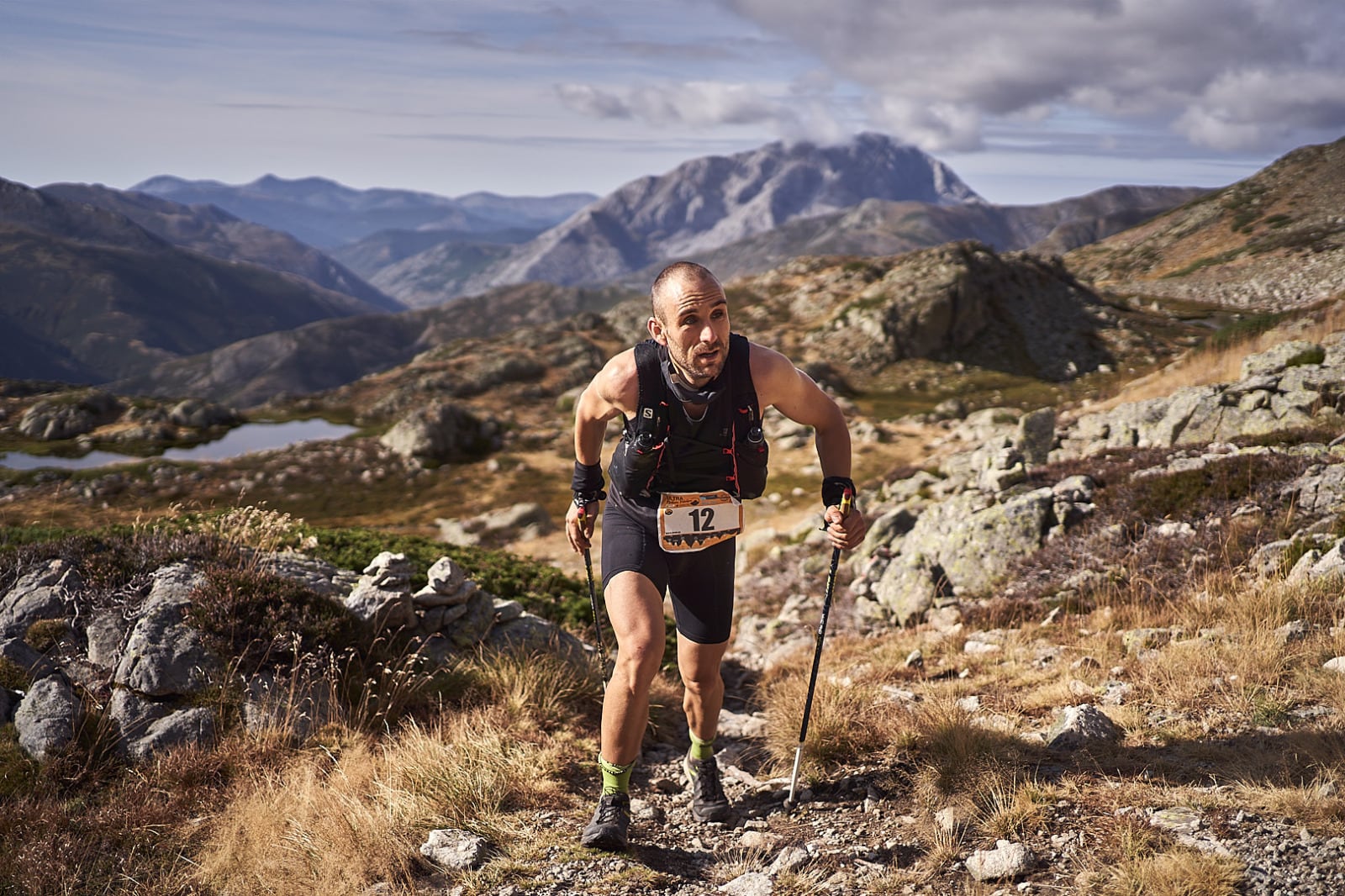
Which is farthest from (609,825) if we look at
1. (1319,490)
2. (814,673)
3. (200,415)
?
(200,415)

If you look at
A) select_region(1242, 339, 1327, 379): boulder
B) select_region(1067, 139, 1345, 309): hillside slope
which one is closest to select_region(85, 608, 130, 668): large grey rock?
select_region(1242, 339, 1327, 379): boulder

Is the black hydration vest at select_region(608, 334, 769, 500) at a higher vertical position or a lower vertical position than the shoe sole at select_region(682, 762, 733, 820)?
higher

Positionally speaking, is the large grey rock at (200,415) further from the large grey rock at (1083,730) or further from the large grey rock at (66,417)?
the large grey rock at (1083,730)

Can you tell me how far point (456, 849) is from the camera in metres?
4.45

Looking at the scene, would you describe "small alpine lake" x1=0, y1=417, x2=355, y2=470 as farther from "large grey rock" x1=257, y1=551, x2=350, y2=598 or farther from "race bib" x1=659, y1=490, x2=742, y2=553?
"race bib" x1=659, y1=490, x2=742, y2=553

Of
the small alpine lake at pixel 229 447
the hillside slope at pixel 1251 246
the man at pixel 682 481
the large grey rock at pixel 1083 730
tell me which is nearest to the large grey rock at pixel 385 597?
the man at pixel 682 481

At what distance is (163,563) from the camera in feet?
21.7

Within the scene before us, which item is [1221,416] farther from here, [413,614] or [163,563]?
[163,563]

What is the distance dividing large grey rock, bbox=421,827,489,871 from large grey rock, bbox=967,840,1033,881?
2845mm

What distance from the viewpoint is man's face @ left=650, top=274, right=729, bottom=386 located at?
4.20 metres

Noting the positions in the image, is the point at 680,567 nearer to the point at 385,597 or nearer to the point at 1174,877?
the point at 1174,877

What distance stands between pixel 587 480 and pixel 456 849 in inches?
96.0

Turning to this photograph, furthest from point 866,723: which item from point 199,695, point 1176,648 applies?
point 199,695

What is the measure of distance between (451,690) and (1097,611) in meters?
6.43
